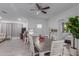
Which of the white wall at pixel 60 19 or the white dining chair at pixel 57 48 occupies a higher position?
the white wall at pixel 60 19

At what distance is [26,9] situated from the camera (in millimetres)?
2295

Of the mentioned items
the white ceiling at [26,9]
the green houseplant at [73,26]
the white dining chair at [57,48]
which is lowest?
the white dining chair at [57,48]

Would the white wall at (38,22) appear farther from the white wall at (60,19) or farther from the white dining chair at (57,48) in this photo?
the white dining chair at (57,48)

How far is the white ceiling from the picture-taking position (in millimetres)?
2180

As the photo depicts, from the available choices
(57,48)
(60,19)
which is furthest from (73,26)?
(57,48)

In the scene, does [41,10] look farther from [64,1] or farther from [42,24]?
[64,1]

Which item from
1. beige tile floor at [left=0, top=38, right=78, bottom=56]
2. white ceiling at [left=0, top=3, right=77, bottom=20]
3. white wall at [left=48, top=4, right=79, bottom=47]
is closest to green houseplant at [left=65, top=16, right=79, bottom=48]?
white wall at [left=48, top=4, right=79, bottom=47]

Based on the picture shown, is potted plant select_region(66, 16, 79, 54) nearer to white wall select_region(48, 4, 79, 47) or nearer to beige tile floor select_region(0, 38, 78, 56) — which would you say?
white wall select_region(48, 4, 79, 47)

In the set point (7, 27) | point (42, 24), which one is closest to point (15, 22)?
point (7, 27)

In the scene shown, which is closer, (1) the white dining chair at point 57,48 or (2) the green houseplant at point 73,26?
(2) the green houseplant at point 73,26

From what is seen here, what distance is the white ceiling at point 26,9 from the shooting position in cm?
218

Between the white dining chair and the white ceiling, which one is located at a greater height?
the white ceiling

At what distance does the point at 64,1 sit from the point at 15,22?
1.25m

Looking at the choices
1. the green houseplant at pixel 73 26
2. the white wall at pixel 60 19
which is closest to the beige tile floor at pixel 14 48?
the white wall at pixel 60 19
